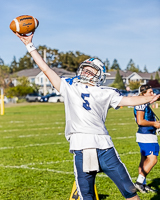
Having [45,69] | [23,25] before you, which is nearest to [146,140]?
[45,69]

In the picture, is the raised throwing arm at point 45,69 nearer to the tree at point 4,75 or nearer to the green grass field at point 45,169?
the green grass field at point 45,169

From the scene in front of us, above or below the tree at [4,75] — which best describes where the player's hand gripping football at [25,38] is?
above

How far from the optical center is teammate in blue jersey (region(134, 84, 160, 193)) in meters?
6.12

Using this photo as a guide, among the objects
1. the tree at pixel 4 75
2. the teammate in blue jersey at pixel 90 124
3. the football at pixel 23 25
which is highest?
the football at pixel 23 25

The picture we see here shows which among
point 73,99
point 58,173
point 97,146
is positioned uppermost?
point 73,99

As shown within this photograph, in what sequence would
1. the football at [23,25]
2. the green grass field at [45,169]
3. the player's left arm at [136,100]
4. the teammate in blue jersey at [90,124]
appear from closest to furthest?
the teammate in blue jersey at [90,124], the player's left arm at [136,100], the football at [23,25], the green grass field at [45,169]

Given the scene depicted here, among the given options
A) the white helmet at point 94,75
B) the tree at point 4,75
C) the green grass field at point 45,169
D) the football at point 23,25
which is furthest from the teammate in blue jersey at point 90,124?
the tree at point 4,75

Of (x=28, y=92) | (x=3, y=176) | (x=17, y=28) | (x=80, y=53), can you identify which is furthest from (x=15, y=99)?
(x=17, y=28)

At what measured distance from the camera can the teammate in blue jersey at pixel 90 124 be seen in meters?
3.64

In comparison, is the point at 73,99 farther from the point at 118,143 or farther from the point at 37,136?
the point at 37,136

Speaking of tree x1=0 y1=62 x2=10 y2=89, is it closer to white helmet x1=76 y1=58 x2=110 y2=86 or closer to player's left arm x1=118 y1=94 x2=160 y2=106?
white helmet x1=76 y1=58 x2=110 y2=86

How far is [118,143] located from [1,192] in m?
5.89

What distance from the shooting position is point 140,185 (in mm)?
6113

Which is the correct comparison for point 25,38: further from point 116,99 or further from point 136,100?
point 136,100
